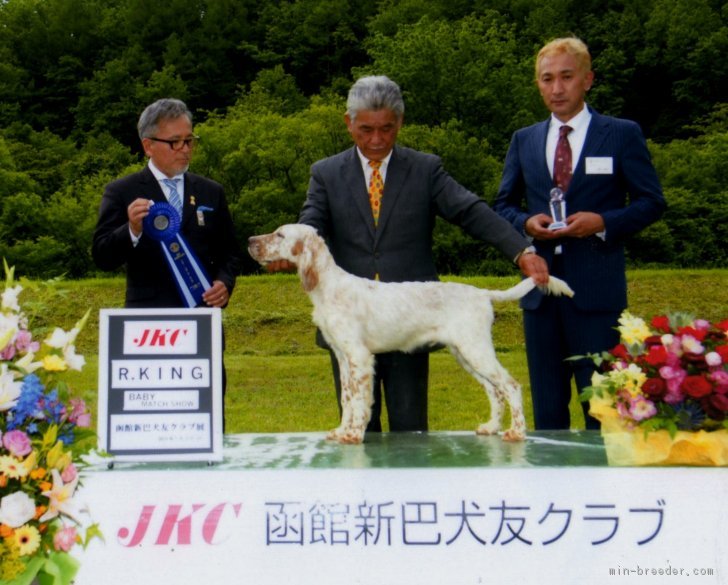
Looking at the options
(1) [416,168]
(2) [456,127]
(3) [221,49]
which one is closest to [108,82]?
(3) [221,49]

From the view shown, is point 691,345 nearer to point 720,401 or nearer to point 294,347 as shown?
point 720,401

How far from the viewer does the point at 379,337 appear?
346 cm

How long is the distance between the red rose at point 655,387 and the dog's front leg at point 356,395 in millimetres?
973

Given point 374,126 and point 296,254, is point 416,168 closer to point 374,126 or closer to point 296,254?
point 374,126

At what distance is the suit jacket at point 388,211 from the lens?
12.6 feet

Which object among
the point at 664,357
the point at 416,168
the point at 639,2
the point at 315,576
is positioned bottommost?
the point at 315,576

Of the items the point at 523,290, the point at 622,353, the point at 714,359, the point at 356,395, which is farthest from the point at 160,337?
the point at 714,359

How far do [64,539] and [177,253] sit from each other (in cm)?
161

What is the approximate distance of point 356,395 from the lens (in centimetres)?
342

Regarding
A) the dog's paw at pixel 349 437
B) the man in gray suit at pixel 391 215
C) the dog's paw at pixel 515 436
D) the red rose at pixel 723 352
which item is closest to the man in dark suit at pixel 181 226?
the man in gray suit at pixel 391 215

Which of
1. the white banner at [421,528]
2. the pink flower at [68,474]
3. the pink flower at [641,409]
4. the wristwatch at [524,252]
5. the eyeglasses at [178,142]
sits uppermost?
the eyeglasses at [178,142]

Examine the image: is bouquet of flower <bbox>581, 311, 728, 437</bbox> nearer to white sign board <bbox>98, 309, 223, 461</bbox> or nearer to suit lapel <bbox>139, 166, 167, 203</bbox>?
white sign board <bbox>98, 309, 223, 461</bbox>

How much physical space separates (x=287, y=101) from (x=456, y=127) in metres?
8.75

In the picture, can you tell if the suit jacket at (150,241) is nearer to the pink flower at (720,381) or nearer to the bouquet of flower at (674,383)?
the bouquet of flower at (674,383)
